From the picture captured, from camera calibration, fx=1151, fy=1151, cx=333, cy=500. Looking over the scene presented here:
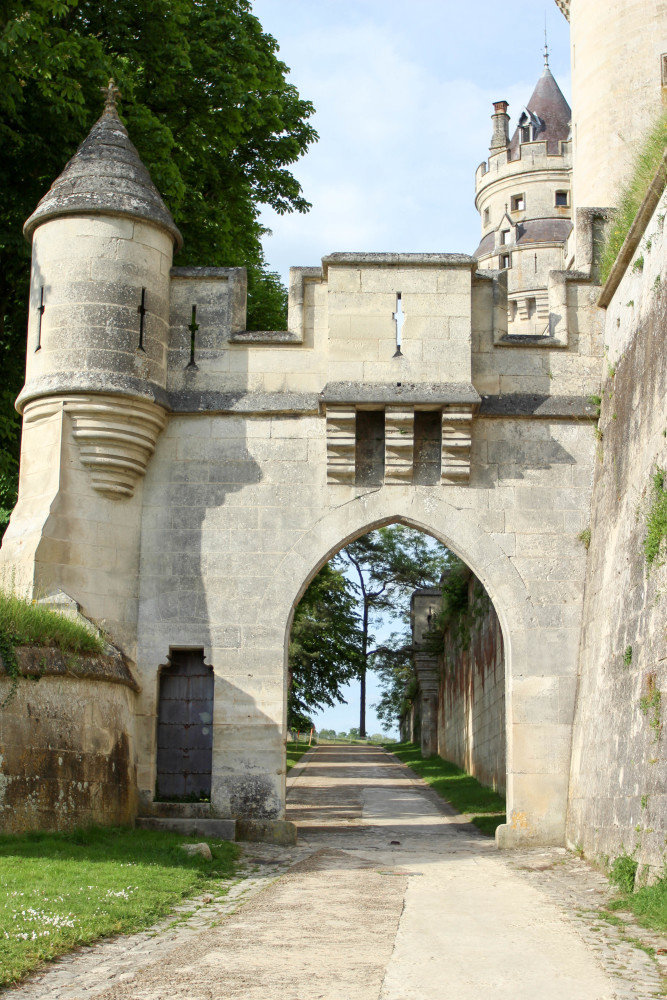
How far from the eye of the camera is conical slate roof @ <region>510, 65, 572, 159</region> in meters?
52.1

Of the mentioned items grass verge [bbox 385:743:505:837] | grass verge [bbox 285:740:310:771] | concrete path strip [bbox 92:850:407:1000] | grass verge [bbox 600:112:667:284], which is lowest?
grass verge [bbox 285:740:310:771]

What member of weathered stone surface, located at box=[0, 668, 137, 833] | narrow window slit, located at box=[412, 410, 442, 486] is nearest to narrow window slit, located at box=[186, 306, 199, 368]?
narrow window slit, located at box=[412, 410, 442, 486]

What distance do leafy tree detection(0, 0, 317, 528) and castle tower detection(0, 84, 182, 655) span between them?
5.94 ft

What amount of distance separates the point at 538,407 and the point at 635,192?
247 centimetres

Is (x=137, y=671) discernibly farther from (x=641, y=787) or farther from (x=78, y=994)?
(x=78, y=994)

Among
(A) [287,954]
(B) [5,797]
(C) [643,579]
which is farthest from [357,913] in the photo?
(C) [643,579]

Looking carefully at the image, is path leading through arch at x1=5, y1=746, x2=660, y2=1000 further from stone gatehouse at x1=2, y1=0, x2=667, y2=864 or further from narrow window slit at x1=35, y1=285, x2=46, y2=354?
narrow window slit at x1=35, y1=285, x2=46, y2=354

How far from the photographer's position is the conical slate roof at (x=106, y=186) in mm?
12305

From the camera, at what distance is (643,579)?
9430 mm

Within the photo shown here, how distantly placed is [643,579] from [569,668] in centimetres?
298

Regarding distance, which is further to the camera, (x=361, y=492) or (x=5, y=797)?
(x=361, y=492)

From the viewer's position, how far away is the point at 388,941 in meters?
6.73

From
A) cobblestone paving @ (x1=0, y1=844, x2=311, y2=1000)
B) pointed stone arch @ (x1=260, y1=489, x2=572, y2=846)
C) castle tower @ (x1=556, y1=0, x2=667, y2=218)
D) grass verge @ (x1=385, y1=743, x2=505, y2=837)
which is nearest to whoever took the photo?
cobblestone paving @ (x1=0, y1=844, x2=311, y2=1000)

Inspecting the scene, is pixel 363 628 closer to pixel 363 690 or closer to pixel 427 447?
pixel 363 690
